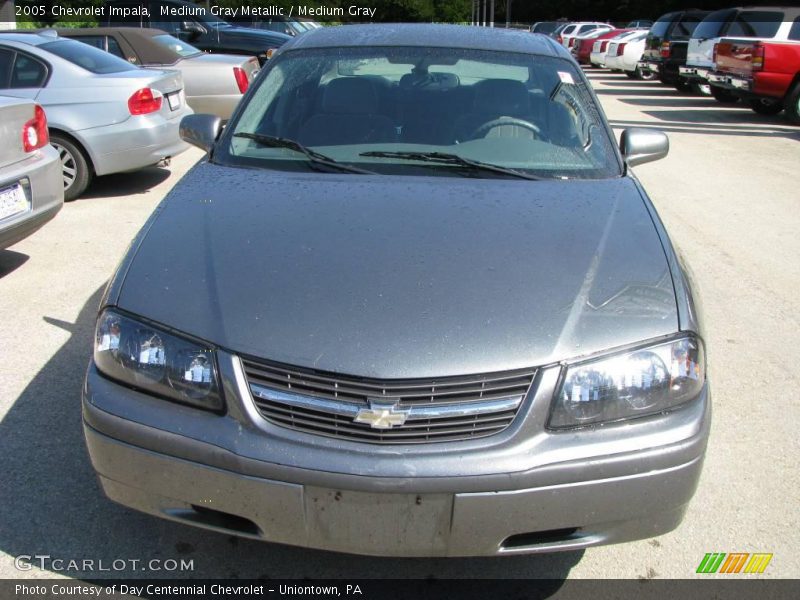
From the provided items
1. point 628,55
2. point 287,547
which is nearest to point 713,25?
point 628,55

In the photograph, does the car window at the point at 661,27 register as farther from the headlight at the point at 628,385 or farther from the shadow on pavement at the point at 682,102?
the headlight at the point at 628,385

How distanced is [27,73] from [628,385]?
705cm

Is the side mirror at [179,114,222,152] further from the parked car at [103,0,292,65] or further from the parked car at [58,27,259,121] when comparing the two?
the parked car at [103,0,292,65]

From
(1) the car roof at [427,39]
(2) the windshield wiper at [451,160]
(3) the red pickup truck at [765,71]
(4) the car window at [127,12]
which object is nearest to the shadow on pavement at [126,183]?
(1) the car roof at [427,39]

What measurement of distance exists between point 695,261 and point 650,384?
4.00 m

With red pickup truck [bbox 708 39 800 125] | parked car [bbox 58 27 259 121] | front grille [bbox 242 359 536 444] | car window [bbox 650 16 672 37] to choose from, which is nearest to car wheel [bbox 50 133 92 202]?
parked car [bbox 58 27 259 121]

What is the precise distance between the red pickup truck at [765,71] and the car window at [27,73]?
11409 millimetres

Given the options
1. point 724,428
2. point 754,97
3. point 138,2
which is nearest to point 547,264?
point 724,428

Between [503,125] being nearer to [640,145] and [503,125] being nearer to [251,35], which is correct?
[640,145]

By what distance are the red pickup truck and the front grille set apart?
13.6 meters

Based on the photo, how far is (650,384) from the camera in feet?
7.55

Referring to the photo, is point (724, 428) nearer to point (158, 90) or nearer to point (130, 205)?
point (130, 205)

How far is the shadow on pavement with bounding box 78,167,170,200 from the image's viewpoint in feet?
26.1

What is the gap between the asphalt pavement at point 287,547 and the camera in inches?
106
